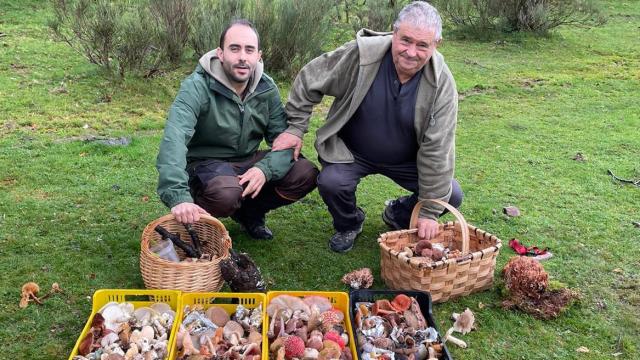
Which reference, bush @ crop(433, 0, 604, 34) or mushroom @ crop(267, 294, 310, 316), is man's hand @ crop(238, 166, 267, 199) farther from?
bush @ crop(433, 0, 604, 34)

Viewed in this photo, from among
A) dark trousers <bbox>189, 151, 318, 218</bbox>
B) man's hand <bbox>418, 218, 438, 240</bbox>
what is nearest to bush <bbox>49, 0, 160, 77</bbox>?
dark trousers <bbox>189, 151, 318, 218</bbox>

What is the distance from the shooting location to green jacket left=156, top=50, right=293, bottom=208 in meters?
3.43

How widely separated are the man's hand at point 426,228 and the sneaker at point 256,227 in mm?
1109

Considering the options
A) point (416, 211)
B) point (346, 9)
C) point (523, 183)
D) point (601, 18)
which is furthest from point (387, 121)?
point (601, 18)

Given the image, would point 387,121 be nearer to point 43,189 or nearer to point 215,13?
point 43,189

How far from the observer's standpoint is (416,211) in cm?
383

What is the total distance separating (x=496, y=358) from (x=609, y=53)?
1061cm

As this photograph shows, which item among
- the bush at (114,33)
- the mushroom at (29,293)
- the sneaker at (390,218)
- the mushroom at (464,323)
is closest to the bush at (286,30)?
the bush at (114,33)

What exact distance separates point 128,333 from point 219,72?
Result: 168cm

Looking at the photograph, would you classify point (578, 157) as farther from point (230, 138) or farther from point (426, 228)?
point (230, 138)

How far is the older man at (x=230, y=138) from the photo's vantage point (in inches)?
137

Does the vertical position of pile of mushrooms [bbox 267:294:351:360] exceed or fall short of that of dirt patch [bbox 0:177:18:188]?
it exceeds it

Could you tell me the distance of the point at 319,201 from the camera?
4934mm

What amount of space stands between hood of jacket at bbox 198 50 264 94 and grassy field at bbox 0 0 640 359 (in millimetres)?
1121
